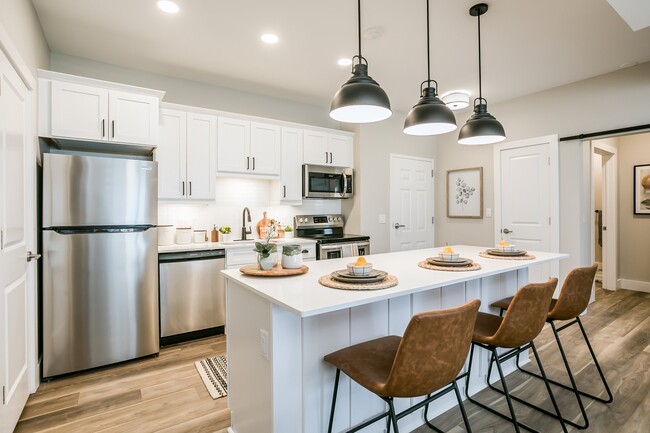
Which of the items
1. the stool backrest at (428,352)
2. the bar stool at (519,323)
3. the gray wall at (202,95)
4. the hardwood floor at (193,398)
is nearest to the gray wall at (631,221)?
the hardwood floor at (193,398)

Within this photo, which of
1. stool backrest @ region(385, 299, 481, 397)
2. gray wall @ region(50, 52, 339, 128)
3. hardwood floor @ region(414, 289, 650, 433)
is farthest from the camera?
gray wall @ region(50, 52, 339, 128)

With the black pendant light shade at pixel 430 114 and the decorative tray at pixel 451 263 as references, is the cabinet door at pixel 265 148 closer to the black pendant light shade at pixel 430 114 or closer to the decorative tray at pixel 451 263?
the black pendant light shade at pixel 430 114

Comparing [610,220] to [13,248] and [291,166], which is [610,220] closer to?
[291,166]

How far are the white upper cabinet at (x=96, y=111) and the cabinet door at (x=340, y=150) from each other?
218 centimetres

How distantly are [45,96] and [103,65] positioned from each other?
0.93 meters

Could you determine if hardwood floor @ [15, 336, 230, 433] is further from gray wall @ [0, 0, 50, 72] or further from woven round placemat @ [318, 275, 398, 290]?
gray wall @ [0, 0, 50, 72]

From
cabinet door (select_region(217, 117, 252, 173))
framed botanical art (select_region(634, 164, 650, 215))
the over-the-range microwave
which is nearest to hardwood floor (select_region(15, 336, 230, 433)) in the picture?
A: cabinet door (select_region(217, 117, 252, 173))

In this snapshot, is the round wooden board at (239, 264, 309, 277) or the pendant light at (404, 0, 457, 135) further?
the pendant light at (404, 0, 457, 135)

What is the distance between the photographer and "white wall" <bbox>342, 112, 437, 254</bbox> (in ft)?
15.6

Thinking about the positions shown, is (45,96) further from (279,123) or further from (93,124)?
(279,123)

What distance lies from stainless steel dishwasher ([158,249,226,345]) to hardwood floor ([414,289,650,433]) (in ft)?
7.39

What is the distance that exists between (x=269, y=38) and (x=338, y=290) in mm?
2411

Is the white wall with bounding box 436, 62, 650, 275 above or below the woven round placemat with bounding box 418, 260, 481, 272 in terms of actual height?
above

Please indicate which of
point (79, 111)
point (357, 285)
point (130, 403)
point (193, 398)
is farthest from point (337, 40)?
point (130, 403)
